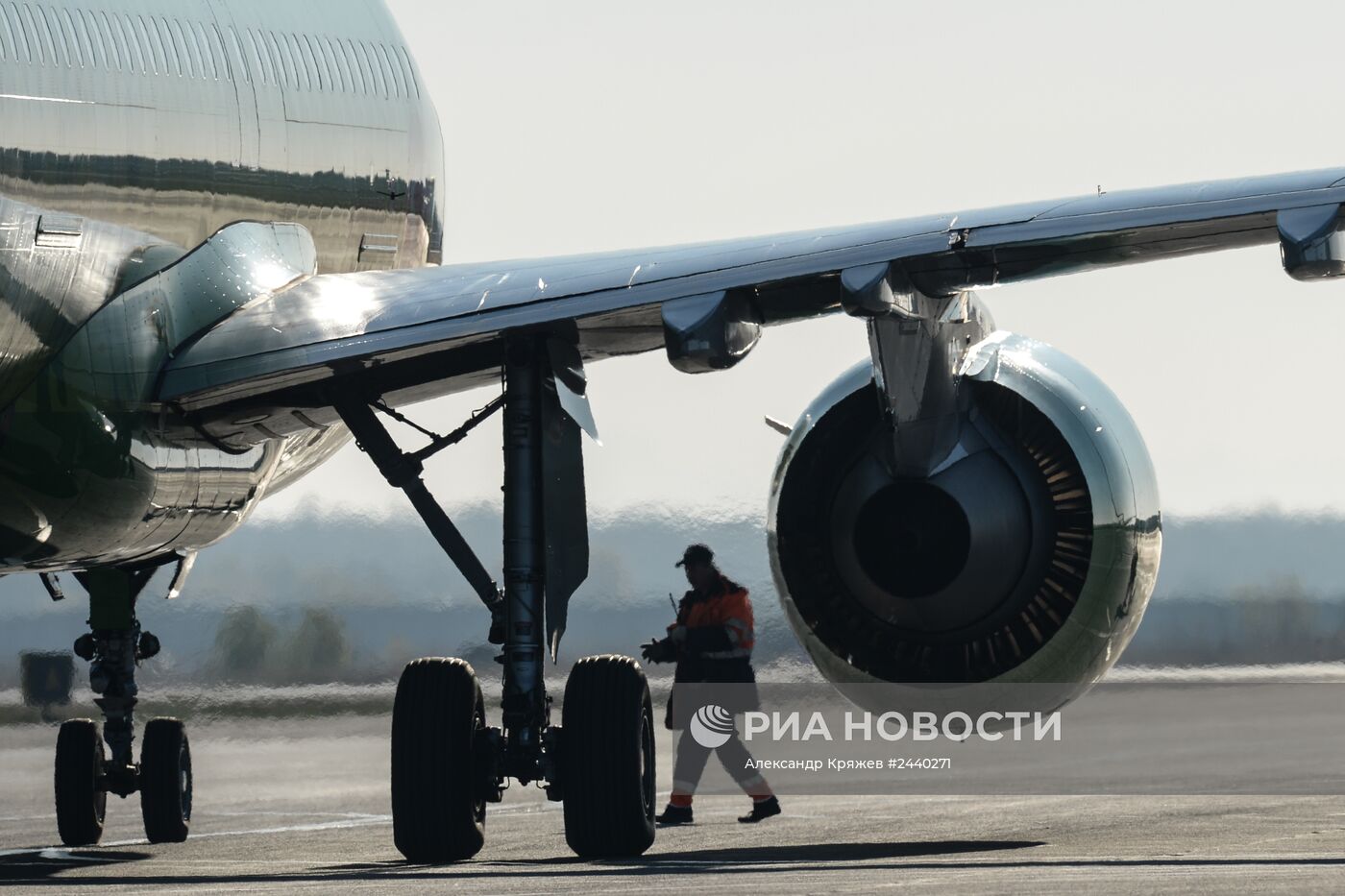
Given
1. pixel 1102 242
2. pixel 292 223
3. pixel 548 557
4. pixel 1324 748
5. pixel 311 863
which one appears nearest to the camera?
pixel 1102 242

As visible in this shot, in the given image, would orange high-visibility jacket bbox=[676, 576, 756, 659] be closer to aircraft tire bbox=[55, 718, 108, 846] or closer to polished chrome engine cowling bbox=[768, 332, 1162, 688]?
polished chrome engine cowling bbox=[768, 332, 1162, 688]

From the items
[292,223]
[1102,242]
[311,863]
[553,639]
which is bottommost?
[311,863]

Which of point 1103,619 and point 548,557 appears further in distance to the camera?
point 1103,619

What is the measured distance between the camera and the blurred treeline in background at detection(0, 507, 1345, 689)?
28.0m

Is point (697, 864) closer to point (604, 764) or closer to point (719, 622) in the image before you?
point (604, 764)

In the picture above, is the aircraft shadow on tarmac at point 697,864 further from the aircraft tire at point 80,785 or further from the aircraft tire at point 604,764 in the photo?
the aircraft tire at point 80,785

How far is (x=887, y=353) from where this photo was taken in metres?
15.2

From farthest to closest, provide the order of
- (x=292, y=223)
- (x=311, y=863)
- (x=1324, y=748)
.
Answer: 1. (x=1324, y=748)
2. (x=292, y=223)
3. (x=311, y=863)

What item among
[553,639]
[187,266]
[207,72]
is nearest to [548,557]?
[553,639]

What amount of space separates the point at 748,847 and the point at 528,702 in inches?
84.3

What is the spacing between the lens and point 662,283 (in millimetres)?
13820

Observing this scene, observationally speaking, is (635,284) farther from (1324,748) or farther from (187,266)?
(1324,748)

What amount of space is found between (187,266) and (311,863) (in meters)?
3.25

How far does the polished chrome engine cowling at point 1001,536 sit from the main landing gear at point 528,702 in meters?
2.15
